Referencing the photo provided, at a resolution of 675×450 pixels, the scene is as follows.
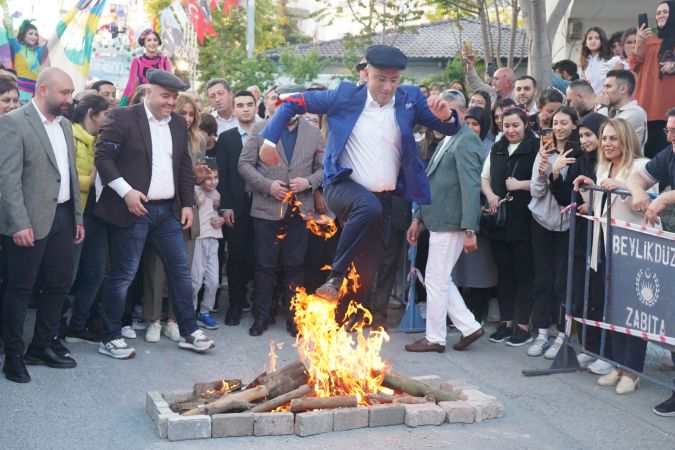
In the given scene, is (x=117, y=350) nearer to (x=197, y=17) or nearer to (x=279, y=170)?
(x=279, y=170)

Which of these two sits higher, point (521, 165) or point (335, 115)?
point (335, 115)

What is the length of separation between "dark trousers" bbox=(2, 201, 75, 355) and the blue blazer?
2.04 meters

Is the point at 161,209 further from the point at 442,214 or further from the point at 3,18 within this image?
the point at 3,18

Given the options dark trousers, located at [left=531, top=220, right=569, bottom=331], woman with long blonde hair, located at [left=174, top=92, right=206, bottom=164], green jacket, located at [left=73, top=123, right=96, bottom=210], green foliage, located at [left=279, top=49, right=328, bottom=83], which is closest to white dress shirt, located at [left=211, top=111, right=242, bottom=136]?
woman with long blonde hair, located at [left=174, top=92, right=206, bottom=164]

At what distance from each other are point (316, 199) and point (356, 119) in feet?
6.67

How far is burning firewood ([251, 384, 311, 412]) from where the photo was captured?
244 inches

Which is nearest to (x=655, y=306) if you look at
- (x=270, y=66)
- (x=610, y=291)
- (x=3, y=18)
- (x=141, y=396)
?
(x=610, y=291)

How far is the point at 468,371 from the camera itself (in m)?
7.95

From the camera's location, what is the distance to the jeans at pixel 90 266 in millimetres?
8227

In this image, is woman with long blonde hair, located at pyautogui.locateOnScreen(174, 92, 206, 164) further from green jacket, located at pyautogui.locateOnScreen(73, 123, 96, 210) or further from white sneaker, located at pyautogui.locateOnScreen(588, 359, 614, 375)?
white sneaker, located at pyautogui.locateOnScreen(588, 359, 614, 375)

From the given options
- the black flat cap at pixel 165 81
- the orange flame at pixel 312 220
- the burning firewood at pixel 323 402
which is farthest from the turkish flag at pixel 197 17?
the burning firewood at pixel 323 402

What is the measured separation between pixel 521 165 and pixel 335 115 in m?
2.56

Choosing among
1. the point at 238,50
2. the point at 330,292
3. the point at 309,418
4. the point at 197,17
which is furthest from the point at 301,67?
the point at 309,418

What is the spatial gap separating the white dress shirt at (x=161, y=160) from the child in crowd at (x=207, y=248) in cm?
109
